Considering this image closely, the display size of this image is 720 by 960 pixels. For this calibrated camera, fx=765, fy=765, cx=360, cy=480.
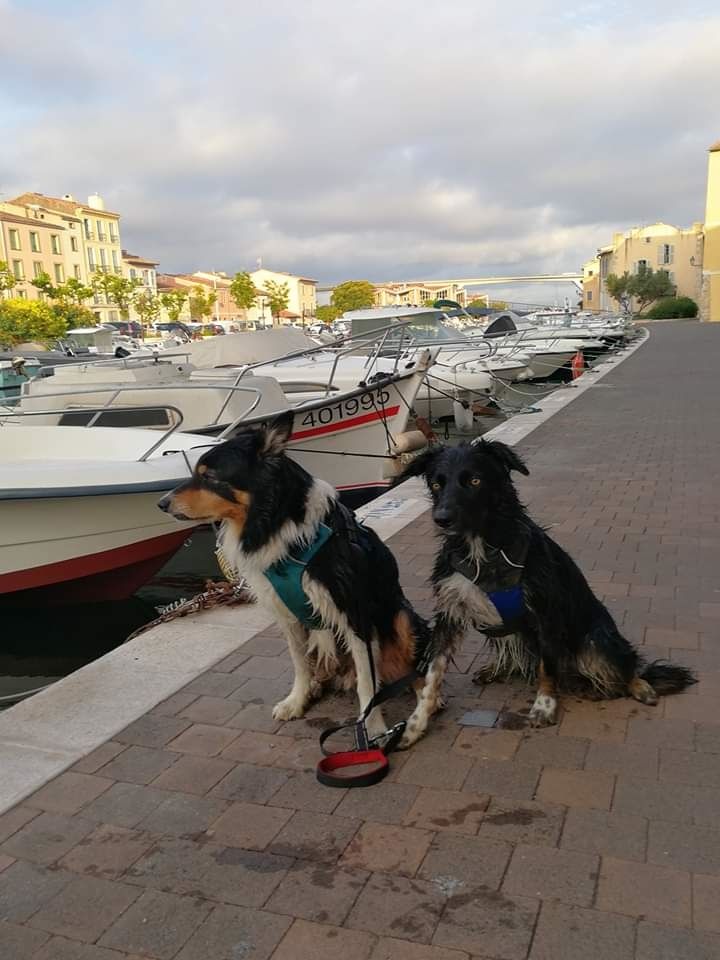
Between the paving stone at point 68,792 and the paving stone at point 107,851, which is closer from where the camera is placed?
the paving stone at point 107,851

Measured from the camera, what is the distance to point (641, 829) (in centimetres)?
266

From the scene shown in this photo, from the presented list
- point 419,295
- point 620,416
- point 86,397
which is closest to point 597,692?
point 86,397

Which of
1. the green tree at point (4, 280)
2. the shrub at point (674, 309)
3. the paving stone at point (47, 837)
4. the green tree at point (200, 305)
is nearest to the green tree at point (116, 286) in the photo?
the green tree at point (4, 280)

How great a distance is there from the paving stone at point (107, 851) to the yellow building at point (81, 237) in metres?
77.5

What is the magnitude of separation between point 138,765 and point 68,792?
0.96 feet

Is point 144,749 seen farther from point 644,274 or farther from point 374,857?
point 644,274

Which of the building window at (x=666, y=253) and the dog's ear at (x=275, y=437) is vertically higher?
the building window at (x=666, y=253)

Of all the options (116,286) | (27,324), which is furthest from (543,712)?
(116,286)

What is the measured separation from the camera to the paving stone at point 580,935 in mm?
2145

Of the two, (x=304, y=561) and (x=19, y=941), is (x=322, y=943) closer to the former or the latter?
(x=19, y=941)

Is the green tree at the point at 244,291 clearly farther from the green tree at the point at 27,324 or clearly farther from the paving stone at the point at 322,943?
the paving stone at the point at 322,943

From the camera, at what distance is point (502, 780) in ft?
9.85

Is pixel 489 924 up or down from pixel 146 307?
down

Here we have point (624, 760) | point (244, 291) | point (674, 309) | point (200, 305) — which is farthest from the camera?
point (244, 291)
